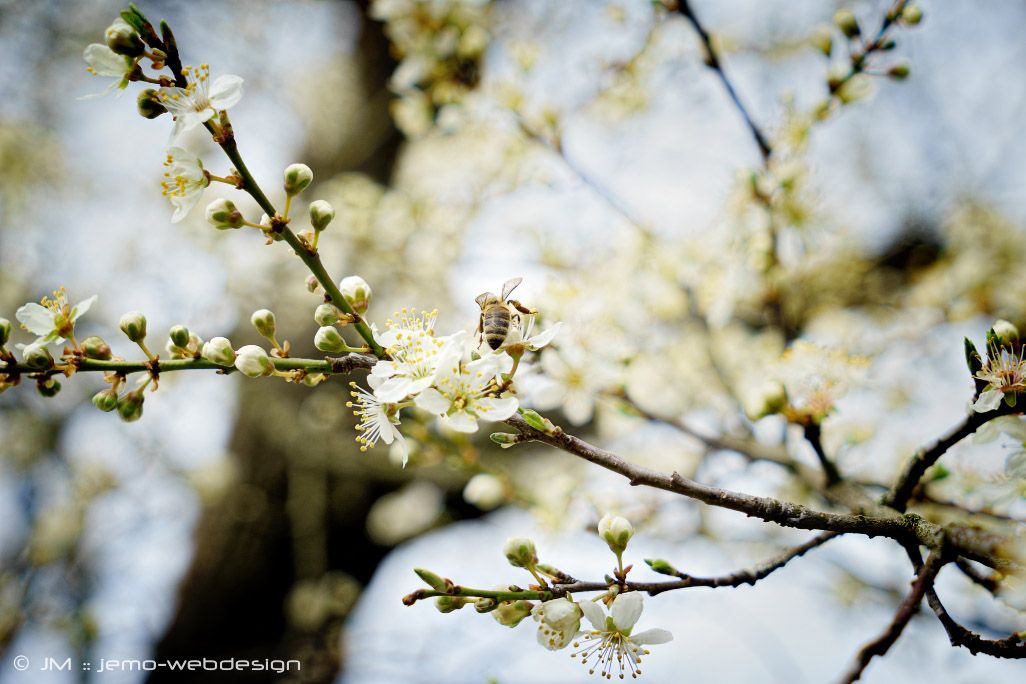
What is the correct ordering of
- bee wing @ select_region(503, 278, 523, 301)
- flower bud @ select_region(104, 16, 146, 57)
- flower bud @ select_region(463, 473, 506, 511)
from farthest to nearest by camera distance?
flower bud @ select_region(463, 473, 506, 511) < bee wing @ select_region(503, 278, 523, 301) < flower bud @ select_region(104, 16, 146, 57)

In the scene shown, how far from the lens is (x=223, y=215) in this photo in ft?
2.94

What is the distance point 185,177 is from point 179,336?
0.25m

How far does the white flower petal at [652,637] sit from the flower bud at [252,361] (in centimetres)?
75

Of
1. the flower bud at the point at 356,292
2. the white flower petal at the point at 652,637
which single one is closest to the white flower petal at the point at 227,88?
the flower bud at the point at 356,292

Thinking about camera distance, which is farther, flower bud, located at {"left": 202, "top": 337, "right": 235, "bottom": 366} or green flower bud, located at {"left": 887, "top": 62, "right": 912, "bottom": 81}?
green flower bud, located at {"left": 887, "top": 62, "right": 912, "bottom": 81}

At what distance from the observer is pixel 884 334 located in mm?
2617

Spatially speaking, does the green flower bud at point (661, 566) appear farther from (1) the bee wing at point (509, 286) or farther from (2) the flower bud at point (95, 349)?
(2) the flower bud at point (95, 349)

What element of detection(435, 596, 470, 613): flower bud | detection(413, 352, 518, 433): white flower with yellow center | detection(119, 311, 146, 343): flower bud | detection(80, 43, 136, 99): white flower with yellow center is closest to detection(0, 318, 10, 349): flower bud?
detection(119, 311, 146, 343): flower bud

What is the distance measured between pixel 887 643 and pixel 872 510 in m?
0.20

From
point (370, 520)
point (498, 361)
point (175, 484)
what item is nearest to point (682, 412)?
point (498, 361)

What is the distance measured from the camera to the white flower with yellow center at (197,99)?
2.79 ft

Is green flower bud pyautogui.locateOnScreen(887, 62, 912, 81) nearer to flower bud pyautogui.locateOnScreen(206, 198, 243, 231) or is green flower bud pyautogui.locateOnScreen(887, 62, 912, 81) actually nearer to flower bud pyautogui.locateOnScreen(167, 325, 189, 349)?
flower bud pyautogui.locateOnScreen(206, 198, 243, 231)

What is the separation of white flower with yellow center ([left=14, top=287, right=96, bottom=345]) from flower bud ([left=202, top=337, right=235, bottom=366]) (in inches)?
9.2

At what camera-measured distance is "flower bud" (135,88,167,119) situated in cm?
88
